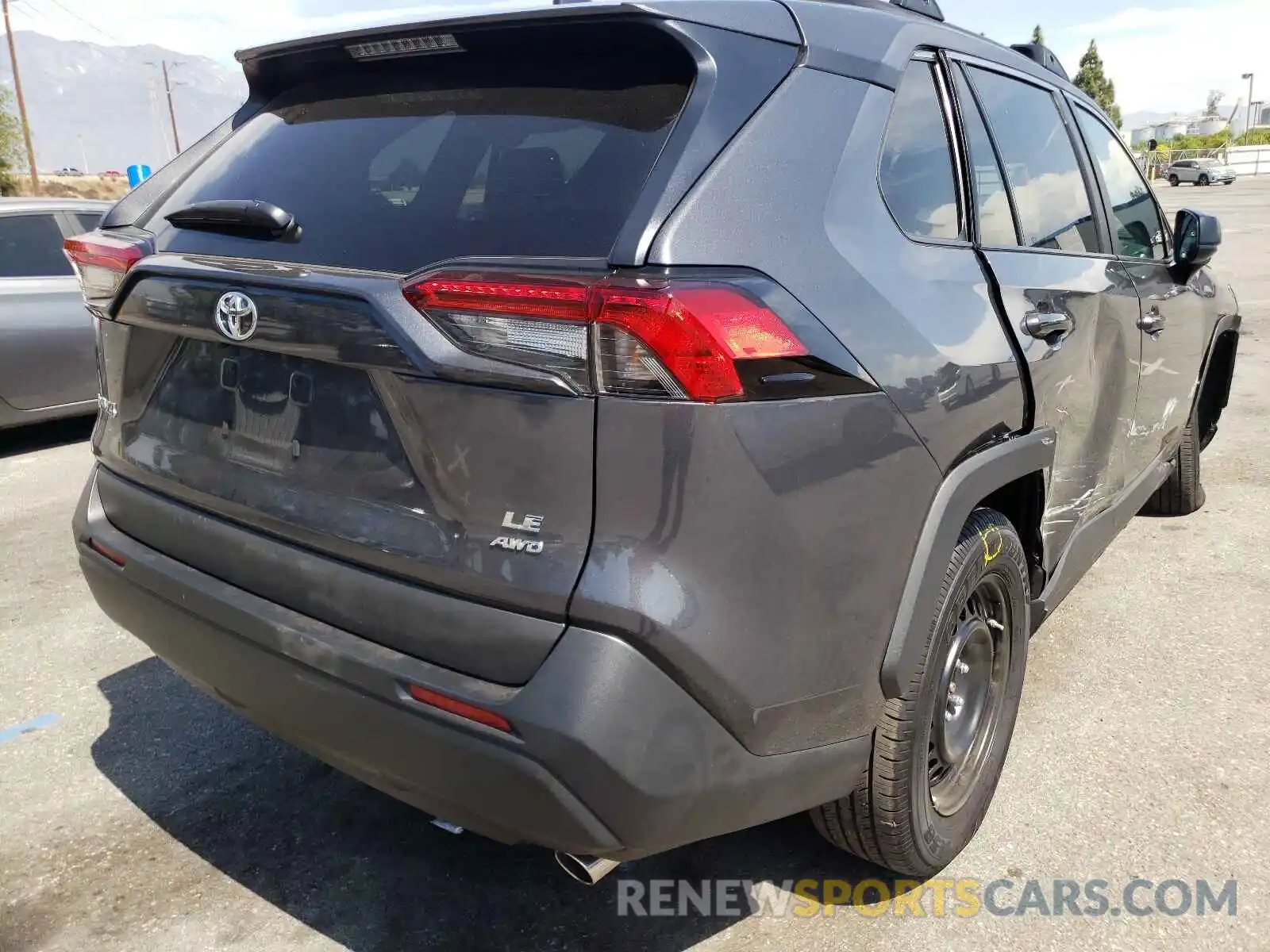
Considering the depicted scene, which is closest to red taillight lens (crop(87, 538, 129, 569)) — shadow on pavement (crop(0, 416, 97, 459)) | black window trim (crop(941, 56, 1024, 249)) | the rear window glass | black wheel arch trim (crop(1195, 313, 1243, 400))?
the rear window glass

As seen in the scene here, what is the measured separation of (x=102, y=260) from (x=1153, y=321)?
10.3 feet

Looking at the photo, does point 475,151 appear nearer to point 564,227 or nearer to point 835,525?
point 564,227

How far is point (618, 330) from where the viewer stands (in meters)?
1.54

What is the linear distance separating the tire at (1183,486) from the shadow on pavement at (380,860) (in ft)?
10.2

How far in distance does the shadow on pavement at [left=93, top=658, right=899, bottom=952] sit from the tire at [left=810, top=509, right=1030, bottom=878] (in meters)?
0.25

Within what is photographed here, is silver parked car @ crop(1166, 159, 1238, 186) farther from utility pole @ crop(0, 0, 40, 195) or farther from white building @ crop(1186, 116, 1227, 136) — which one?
utility pole @ crop(0, 0, 40, 195)

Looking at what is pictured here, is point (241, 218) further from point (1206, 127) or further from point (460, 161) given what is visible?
point (1206, 127)

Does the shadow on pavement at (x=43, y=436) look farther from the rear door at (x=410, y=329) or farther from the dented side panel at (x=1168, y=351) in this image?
the dented side panel at (x=1168, y=351)

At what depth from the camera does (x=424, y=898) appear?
230 cm

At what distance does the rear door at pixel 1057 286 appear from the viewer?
2.47m

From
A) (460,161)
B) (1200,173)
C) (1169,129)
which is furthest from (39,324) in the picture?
(1169,129)

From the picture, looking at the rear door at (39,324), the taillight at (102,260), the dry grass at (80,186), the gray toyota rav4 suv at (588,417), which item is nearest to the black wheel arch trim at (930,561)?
the gray toyota rav4 suv at (588,417)

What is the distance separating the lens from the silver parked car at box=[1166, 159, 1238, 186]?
1921 inches

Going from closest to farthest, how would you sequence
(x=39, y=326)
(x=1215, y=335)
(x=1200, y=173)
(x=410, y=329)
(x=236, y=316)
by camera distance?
(x=410, y=329) < (x=236, y=316) < (x=1215, y=335) < (x=39, y=326) < (x=1200, y=173)
